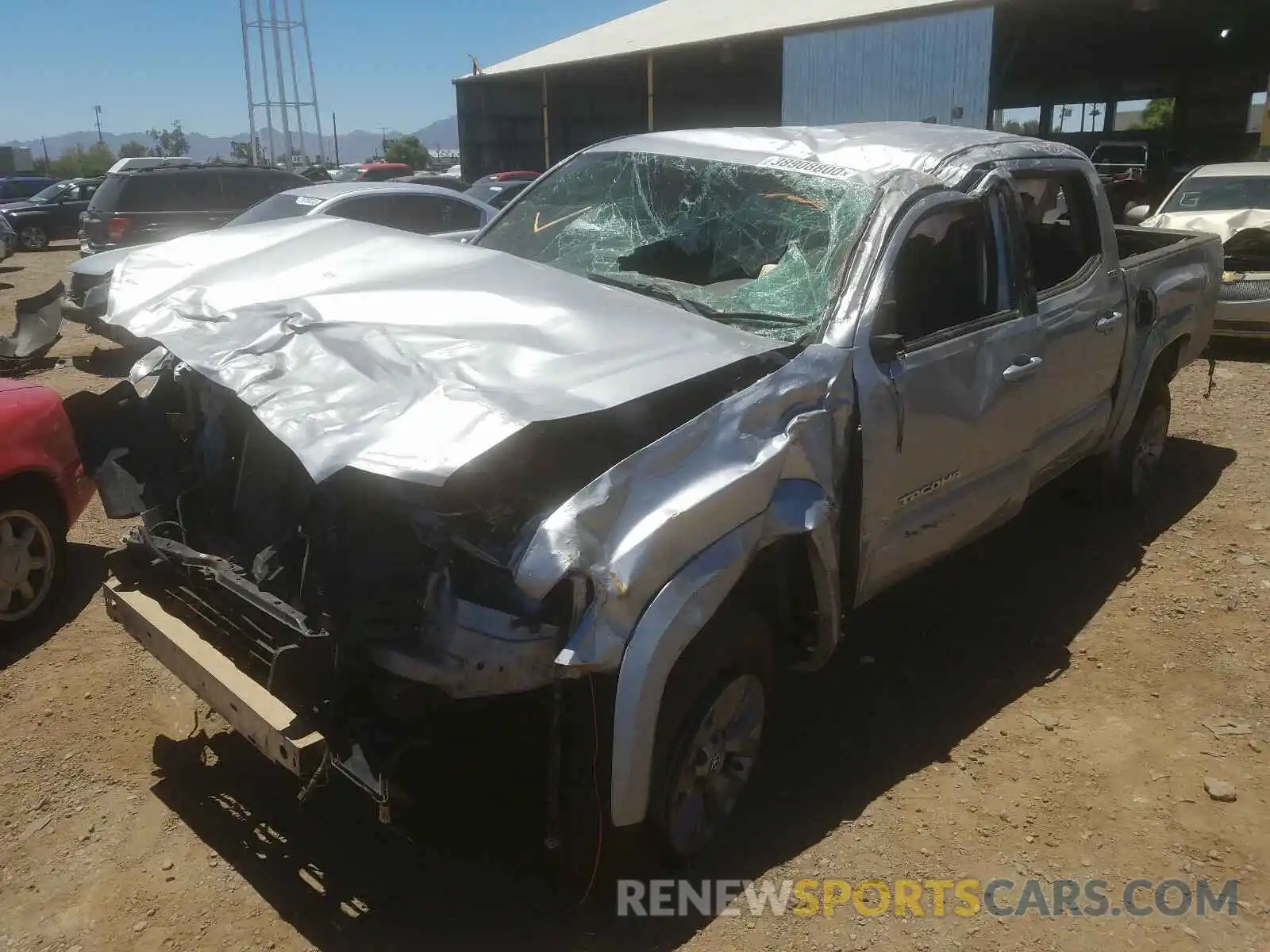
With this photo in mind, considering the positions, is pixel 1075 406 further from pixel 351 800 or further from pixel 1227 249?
pixel 1227 249

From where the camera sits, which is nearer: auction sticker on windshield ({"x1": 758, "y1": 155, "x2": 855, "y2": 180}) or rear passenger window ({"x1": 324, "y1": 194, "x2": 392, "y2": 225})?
auction sticker on windshield ({"x1": 758, "y1": 155, "x2": 855, "y2": 180})

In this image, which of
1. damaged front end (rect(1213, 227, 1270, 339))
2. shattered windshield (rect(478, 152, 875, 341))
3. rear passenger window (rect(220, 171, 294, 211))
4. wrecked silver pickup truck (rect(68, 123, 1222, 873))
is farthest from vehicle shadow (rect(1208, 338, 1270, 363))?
rear passenger window (rect(220, 171, 294, 211))

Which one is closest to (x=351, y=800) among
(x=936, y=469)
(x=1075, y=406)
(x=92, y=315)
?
(x=936, y=469)

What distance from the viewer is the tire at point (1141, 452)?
5.49 metres

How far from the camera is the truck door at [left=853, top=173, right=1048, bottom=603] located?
10.6 ft

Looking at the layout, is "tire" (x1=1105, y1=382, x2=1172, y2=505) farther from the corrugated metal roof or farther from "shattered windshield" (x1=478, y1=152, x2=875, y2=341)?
the corrugated metal roof

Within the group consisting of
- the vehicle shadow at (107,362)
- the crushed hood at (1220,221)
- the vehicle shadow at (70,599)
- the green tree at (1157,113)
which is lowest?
the vehicle shadow at (70,599)

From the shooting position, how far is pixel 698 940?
2711mm

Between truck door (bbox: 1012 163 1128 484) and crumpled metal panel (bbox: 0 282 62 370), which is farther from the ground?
truck door (bbox: 1012 163 1128 484)

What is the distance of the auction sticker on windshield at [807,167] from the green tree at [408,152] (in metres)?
55.5

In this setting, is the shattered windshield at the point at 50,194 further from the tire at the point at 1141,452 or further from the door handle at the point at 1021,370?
the door handle at the point at 1021,370

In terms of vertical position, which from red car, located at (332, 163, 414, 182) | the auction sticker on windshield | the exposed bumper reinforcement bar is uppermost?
red car, located at (332, 163, 414, 182)

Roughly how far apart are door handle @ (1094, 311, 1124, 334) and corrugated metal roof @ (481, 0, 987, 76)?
13.0 metres

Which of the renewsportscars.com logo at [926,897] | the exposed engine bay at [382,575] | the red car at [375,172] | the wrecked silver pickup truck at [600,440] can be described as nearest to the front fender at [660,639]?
the wrecked silver pickup truck at [600,440]
